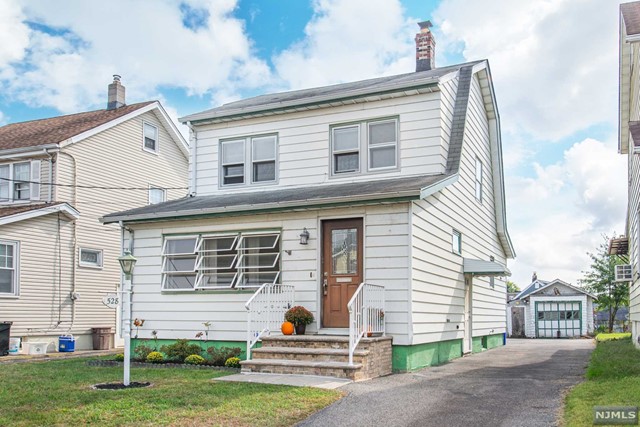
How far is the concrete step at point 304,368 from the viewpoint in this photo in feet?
33.4

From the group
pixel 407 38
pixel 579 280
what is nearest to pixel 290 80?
pixel 407 38

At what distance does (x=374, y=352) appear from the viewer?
10.8 meters

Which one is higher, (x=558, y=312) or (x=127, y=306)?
(x=127, y=306)

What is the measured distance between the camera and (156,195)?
961 inches

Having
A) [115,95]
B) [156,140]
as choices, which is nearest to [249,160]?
[156,140]

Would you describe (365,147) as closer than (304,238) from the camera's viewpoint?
No

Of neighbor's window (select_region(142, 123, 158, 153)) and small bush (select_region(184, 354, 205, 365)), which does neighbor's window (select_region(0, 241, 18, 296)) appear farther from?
small bush (select_region(184, 354, 205, 365))

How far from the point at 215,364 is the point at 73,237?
10028mm

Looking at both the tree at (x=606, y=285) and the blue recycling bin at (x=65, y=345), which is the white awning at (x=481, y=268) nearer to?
the blue recycling bin at (x=65, y=345)

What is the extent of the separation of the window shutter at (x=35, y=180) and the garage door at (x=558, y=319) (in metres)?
23.0

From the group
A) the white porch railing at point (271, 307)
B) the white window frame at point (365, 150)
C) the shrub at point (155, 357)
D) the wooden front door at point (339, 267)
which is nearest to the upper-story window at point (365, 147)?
the white window frame at point (365, 150)

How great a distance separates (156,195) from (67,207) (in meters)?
4.93

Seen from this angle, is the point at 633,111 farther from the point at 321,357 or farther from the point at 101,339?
the point at 101,339

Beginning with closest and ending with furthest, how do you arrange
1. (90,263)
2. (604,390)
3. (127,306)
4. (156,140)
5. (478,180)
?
1. (604,390)
2. (127,306)
3. (478,180)
4. (90,263)
5. (156,140)
